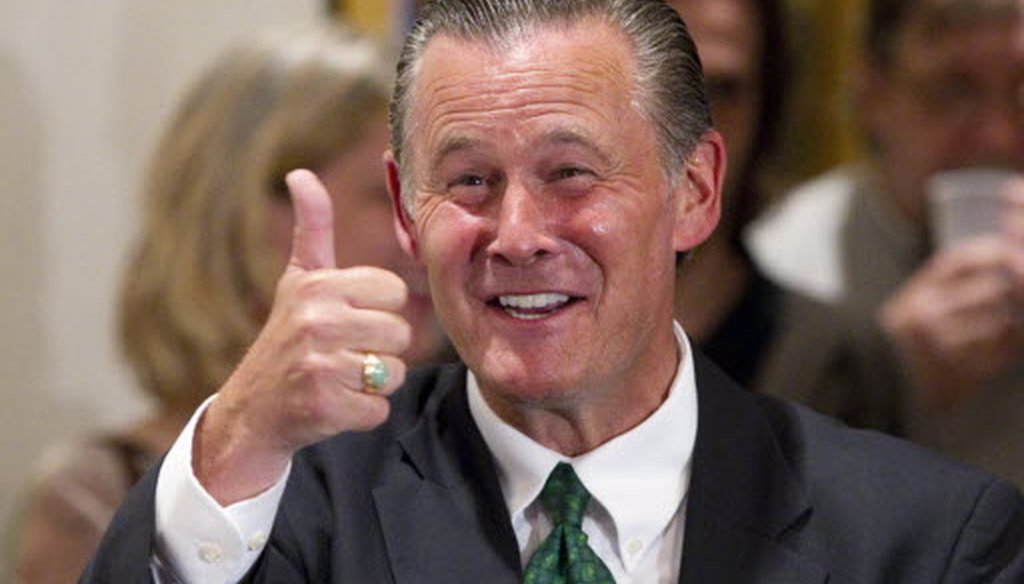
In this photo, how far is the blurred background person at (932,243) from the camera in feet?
9.98

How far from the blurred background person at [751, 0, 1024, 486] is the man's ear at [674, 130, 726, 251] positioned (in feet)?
2.67

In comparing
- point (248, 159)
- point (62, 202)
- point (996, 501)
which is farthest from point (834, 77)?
point (996, 501)

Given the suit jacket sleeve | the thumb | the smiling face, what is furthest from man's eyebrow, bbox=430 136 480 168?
the suit jacket sleeve

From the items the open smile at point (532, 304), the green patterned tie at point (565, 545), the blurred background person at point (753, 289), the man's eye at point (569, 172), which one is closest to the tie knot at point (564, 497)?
the green patterned tie at point (565, 545)

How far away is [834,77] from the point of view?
12.0 feet

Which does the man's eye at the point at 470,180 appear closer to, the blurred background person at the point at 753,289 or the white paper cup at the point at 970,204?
the blurred background person at the point at 753,289

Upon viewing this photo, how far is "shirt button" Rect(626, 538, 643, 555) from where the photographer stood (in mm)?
2162

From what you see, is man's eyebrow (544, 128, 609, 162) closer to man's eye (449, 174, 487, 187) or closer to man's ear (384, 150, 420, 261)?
man's eye (449, 174, 487, 187)

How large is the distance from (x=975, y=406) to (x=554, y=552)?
1.09 metres

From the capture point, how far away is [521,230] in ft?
6.77

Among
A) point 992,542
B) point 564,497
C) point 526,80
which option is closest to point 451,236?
point 526,80

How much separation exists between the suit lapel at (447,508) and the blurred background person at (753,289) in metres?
0.86

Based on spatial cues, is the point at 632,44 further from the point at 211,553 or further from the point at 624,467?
the point at 211,553

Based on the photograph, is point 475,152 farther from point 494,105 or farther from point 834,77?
point 834,77
